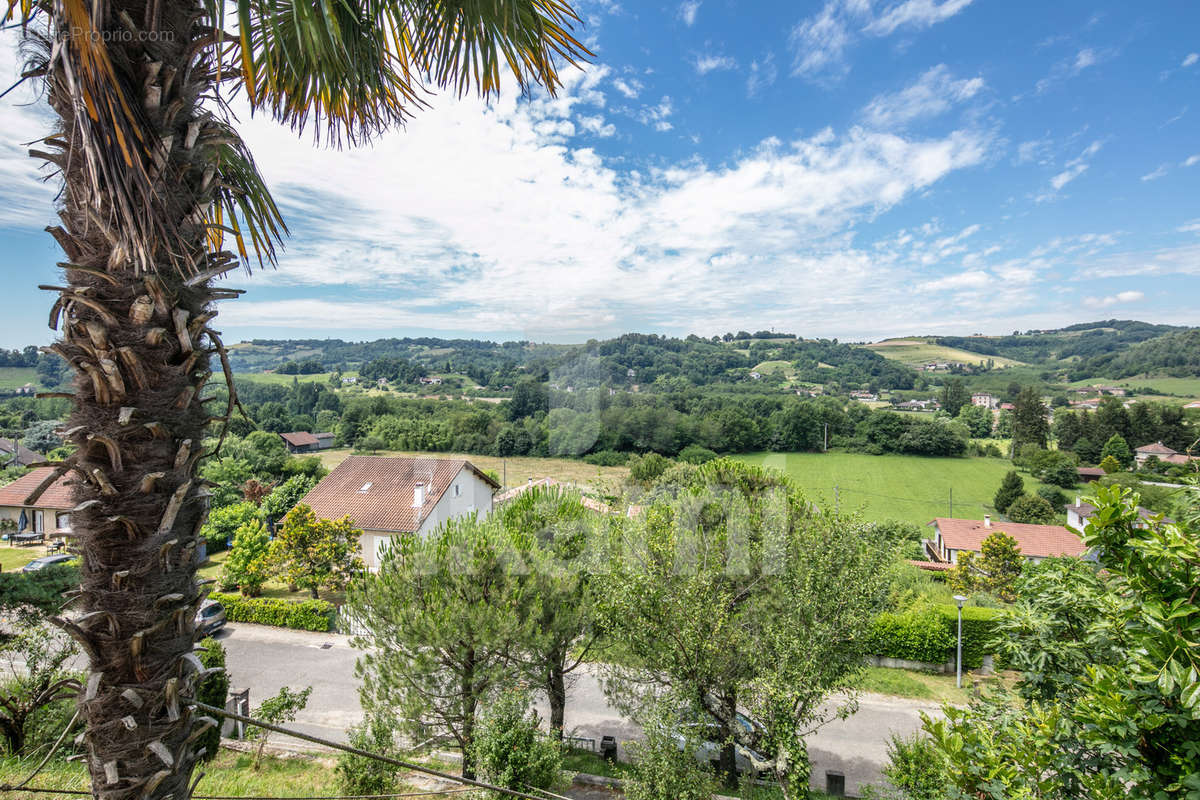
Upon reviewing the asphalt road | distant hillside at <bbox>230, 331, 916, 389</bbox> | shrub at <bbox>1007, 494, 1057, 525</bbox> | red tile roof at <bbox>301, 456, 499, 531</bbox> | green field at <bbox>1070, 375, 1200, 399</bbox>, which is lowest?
shrub at <bbox>1007, 494, 1057, 525</bbox>

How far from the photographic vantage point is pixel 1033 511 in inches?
1278

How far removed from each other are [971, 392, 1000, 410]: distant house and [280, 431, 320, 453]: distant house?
80.6 metres

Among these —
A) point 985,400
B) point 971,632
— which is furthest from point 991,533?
point 985,400

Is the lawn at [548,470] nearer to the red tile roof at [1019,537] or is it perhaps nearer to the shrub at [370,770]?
the red tile roof at [1019,537]

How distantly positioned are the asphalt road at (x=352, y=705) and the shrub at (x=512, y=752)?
2705mm

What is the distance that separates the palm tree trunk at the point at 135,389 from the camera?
1.70 meters

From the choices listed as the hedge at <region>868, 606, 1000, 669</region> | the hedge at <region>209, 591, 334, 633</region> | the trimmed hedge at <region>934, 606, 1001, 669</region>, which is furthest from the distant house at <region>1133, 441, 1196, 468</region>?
the hedge at <region>209, 591, 334, 633</region>

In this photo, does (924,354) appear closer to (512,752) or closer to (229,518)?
(229,518)

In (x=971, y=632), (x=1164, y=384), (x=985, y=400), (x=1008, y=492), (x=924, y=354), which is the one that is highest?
(x=924, y=354)

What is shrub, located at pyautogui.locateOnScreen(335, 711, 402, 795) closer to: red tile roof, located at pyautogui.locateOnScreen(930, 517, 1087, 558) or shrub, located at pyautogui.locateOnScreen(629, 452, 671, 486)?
shrub, located at pyautogui.locateOnScreen(629, 452, 671, 486)

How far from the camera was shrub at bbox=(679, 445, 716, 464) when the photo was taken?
3516cm

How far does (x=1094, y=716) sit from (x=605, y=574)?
22.4 ft

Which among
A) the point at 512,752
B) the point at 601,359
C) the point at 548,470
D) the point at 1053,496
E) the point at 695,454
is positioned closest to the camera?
the point at 512,752

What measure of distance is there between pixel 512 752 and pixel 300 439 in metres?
44.1
